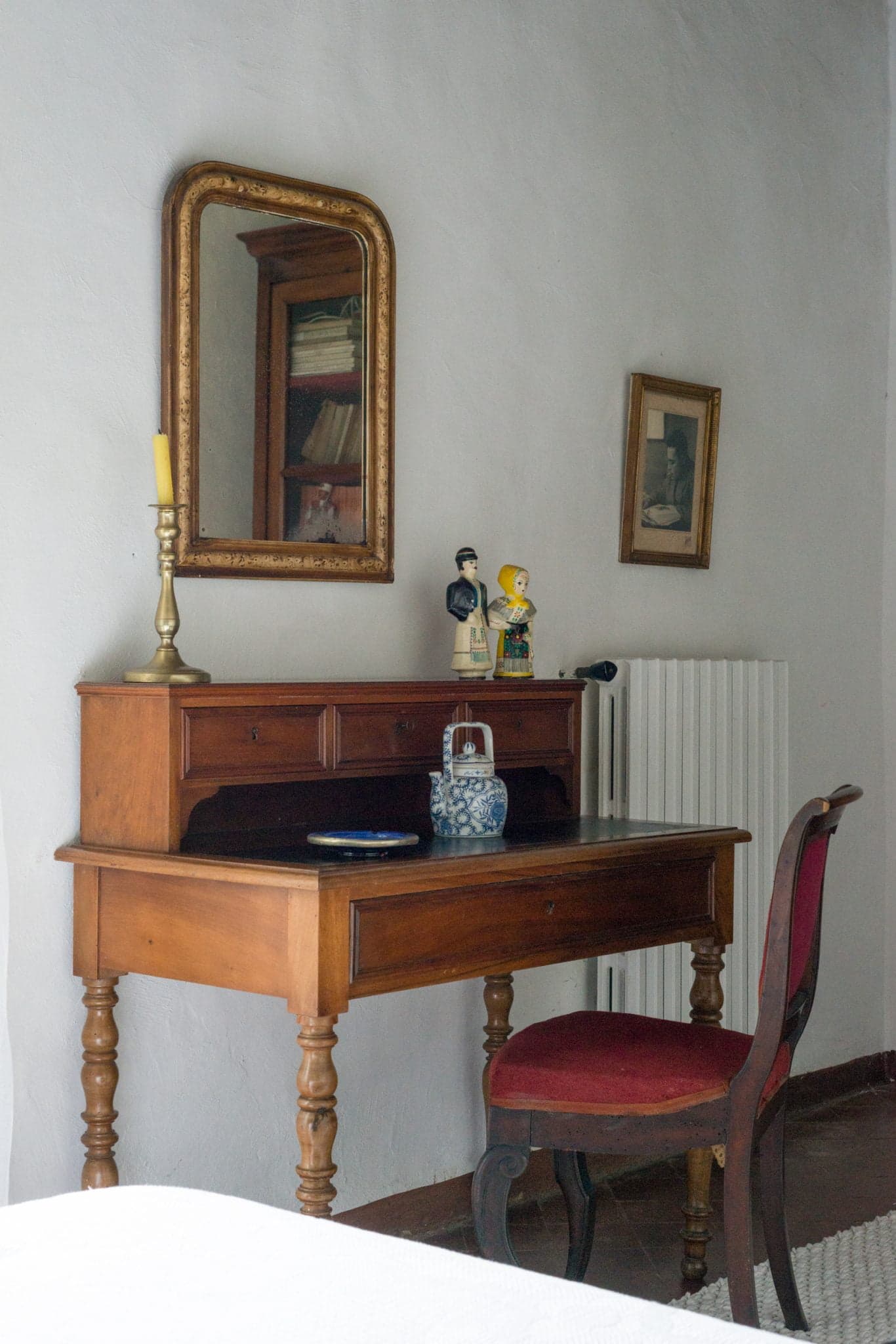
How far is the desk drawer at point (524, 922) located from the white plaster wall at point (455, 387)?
673 millimetres

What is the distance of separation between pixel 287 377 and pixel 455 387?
0.54 metres

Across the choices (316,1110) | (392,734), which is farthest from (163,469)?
(316,1110)

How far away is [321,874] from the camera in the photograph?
2301mm

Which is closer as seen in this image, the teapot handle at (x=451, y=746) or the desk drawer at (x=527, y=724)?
the teapot handle at (x=451, y=746)

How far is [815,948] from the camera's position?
2.85 meters

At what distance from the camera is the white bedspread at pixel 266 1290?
3.90 feet

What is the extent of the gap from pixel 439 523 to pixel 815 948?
128 centimetres

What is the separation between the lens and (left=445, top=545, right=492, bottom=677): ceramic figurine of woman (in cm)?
322

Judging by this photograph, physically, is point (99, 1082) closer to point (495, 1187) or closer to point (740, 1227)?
point (495, 1187)

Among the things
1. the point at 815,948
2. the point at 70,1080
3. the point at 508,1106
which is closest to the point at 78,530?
the point at 70,1080

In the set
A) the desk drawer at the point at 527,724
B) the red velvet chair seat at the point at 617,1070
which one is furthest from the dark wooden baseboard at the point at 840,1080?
the red velvet chair seat at the point at 617,1070

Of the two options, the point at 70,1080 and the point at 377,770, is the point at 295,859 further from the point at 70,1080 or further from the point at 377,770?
the point at 70,1080

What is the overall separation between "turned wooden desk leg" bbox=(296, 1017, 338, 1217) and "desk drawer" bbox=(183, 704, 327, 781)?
492 millimetres

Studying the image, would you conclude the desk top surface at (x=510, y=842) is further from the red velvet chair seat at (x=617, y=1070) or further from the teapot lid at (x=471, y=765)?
the red velvet chair seat at (x=617, y=1070)
